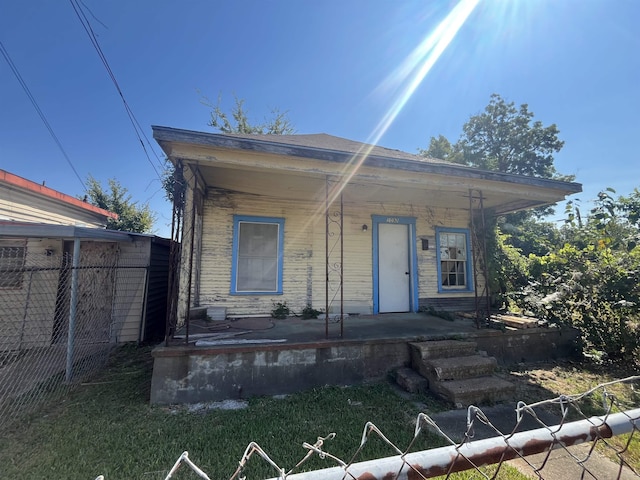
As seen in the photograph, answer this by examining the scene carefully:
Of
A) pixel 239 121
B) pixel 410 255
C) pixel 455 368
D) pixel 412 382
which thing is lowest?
pixel 412 382

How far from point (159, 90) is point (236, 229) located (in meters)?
5.90

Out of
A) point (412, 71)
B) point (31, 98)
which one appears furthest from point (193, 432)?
point (31, 98)

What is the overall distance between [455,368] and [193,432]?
324cm

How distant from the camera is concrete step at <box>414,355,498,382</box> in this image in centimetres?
374

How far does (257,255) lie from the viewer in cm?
609

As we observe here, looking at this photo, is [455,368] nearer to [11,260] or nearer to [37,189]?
[11,260]

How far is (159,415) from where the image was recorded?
318 centimetres

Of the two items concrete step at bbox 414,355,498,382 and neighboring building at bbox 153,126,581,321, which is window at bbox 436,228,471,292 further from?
concrete step at bbox 414,355,498,382

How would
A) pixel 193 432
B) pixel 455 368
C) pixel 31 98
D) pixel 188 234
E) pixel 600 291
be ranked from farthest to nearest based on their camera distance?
pixel 31 98 → pixel 600 291 → pixel 188 234 → pixel 455 368 → pixel 193 432

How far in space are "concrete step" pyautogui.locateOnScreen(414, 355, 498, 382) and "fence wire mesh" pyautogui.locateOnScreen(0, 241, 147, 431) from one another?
4.97 meters

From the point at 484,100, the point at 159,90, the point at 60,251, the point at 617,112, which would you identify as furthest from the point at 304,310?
the point at 484,100

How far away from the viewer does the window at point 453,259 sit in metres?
7.12

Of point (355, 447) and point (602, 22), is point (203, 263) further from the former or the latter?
point (602, 22)

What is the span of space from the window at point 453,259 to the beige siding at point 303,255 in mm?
253
